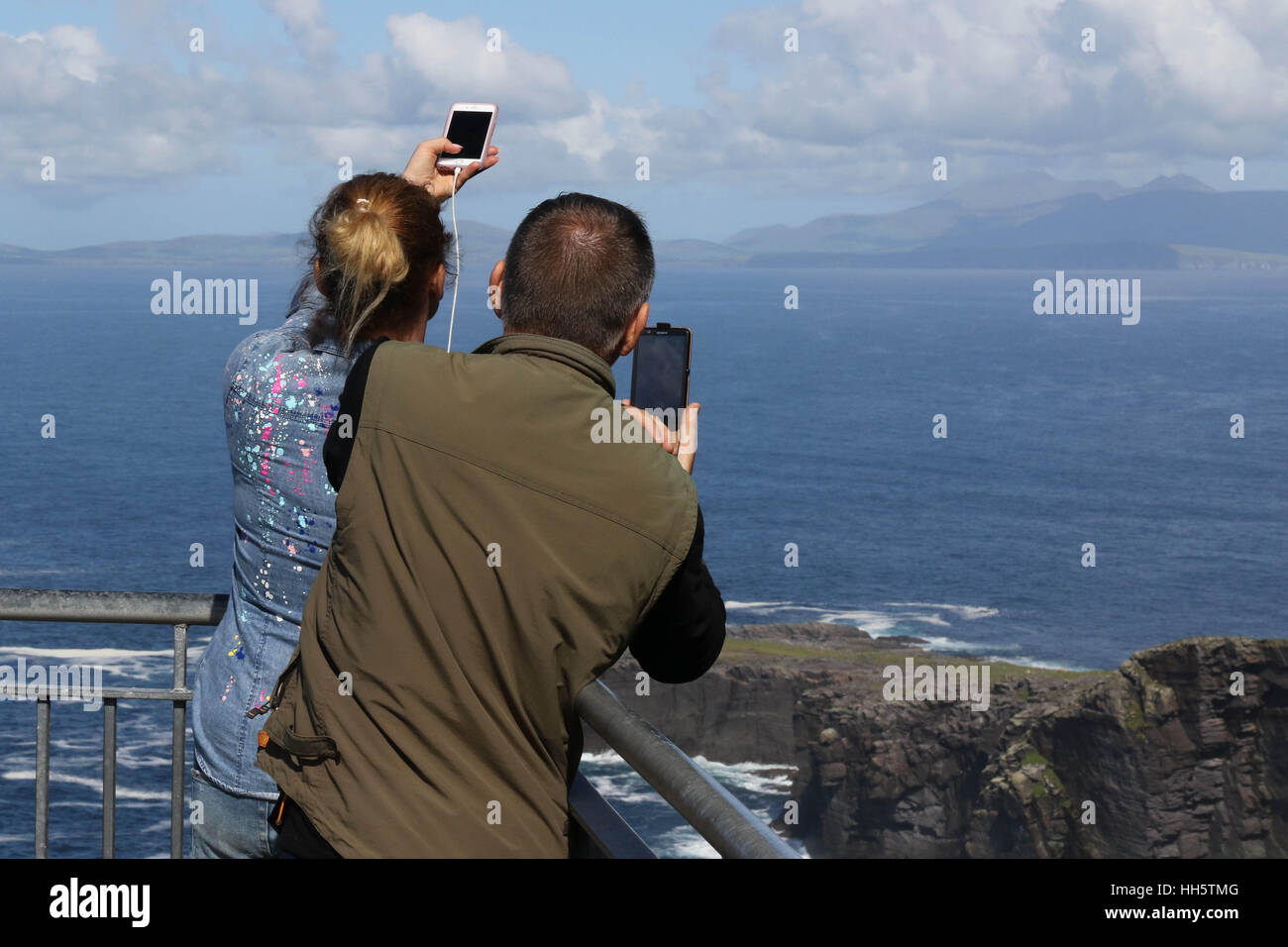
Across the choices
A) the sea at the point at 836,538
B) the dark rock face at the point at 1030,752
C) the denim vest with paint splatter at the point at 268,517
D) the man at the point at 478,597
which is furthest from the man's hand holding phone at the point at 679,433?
the dark rock face at the point at 1030,752

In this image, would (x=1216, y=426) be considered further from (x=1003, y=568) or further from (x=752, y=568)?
(x=752, y=568)

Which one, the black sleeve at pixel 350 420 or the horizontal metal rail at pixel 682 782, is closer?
the horizontal metal rail at pixel 682 782

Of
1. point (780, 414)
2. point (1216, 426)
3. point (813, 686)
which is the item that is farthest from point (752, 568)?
point (1216, 426)

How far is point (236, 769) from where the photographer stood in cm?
333

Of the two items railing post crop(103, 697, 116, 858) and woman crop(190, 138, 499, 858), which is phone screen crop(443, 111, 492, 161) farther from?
railing post crop(103, 697, 116, 858)

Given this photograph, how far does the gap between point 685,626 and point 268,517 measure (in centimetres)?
123

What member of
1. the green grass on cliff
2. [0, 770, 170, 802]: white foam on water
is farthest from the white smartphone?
the green grass on cliff

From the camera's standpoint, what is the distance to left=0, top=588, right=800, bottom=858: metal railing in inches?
93.4

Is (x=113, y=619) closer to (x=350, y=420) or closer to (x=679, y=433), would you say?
(x=350, y=420)

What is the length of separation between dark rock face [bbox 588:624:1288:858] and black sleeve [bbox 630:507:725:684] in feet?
228

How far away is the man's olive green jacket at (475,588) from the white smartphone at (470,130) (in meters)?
1.74

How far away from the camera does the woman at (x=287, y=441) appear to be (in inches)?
125

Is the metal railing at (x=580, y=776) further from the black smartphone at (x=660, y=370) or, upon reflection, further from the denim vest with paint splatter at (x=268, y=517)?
the black smartphone at (x=660, y=370)

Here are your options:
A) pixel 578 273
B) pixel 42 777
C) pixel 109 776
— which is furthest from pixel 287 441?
pixel 42 777
